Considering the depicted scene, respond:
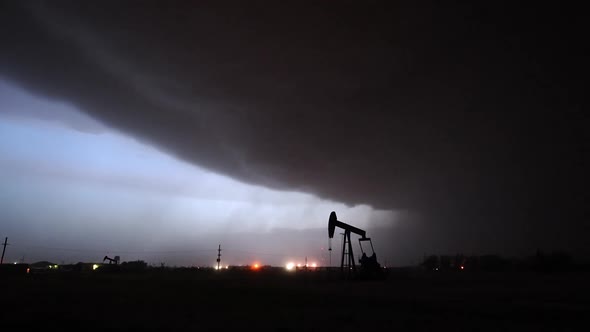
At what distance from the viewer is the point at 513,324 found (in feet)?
42.3

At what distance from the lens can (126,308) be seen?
16.6 metres

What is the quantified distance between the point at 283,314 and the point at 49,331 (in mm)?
8140

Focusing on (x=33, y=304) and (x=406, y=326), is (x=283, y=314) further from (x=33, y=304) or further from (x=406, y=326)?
(x=33, y=304)

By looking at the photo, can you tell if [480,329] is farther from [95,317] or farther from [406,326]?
[95,317]

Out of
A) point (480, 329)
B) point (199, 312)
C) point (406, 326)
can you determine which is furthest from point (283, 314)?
point (480, 329)

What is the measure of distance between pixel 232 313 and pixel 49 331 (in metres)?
6.49

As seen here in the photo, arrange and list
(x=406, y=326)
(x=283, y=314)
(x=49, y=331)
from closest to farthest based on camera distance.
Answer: (x=49, y=331) → (x=406, y=326) → (x=283, y=314)

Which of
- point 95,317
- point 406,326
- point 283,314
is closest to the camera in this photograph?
point 406,326

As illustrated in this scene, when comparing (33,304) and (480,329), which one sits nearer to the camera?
(480,329)

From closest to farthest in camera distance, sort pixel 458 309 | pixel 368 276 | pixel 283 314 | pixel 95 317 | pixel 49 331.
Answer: pixel 49 331 → pixel 95 317 → pixel 283 314 → pixel 458 309 → pixel 368 276

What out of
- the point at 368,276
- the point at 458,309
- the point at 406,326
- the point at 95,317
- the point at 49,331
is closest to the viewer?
the point at 49,331

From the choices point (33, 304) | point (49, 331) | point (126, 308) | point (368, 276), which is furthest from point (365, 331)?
point (368, 276)

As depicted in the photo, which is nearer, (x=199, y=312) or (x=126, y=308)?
(x=199, y=312)

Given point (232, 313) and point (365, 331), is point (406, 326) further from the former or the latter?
point (232, 313)
